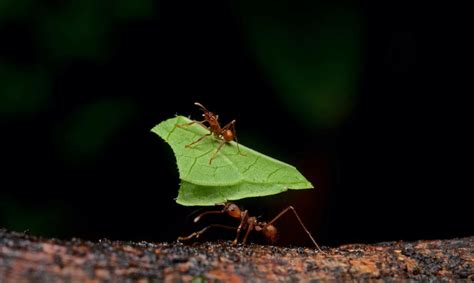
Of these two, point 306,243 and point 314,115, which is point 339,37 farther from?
point 306,243

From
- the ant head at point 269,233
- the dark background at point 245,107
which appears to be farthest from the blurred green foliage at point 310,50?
the ant head at point 269,233

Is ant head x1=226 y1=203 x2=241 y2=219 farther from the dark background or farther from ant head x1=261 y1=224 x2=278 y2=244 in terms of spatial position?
the dark background

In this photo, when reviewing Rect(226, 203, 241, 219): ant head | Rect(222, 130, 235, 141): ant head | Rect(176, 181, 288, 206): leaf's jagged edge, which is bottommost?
Rect(226, 203, 241, 219): ant head

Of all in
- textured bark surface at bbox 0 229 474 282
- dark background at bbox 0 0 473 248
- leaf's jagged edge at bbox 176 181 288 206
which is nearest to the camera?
textured bark surface at bbox 0 229 474 282

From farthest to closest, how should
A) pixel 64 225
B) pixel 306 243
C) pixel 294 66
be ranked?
pixel 306 243 → pixel 64 225 → pixel 294 66

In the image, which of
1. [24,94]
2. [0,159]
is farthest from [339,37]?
[0,159]

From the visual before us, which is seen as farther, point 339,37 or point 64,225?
point 64,225

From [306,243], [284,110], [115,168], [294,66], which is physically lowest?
[306,243]

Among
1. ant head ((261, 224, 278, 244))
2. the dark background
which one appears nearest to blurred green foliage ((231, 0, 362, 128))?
the dark background
